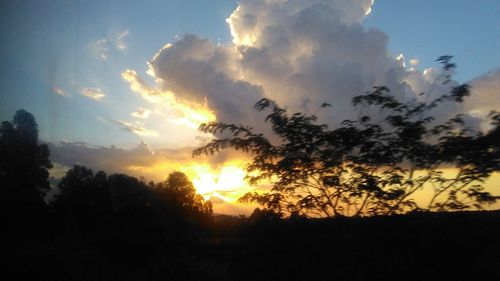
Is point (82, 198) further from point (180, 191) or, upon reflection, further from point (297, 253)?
point (297, 253)

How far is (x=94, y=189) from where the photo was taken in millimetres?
45375

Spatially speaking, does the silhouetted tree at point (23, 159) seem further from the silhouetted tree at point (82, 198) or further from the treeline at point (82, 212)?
the silhouetted tree at point (82, 198)

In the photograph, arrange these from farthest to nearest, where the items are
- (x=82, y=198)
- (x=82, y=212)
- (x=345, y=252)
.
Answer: (x=82, y=198)
(x=82, y=212)
(x=345, y=252)

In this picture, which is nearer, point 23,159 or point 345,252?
point 345,252

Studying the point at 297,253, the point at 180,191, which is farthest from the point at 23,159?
the point at 297,253

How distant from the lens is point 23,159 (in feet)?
130

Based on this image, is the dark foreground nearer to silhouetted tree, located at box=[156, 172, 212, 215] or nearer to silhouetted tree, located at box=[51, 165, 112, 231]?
silhouetted tree, located at box=[51, 165, 112, 231]

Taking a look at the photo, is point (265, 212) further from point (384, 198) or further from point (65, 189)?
point (65, 189)

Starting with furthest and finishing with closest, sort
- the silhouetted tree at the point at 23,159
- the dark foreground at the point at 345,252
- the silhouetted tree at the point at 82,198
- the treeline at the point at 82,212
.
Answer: the silhouetted tree at the point at 23,159, the silhouetted tree at the point at 82,198, the treeline at the point at 82,212, the dark foreground at the point at 345,252

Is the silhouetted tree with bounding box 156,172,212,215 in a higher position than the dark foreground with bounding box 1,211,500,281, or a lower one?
higher

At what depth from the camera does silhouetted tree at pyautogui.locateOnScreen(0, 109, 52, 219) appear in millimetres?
37594

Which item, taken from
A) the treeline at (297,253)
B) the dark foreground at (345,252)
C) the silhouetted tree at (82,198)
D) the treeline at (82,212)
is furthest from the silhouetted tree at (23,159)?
the dark foreground at (345,252)

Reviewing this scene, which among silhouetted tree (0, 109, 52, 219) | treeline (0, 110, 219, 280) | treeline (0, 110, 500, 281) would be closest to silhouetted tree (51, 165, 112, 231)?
treeline (0, 110, 219, 280)

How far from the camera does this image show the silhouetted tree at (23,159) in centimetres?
3759
